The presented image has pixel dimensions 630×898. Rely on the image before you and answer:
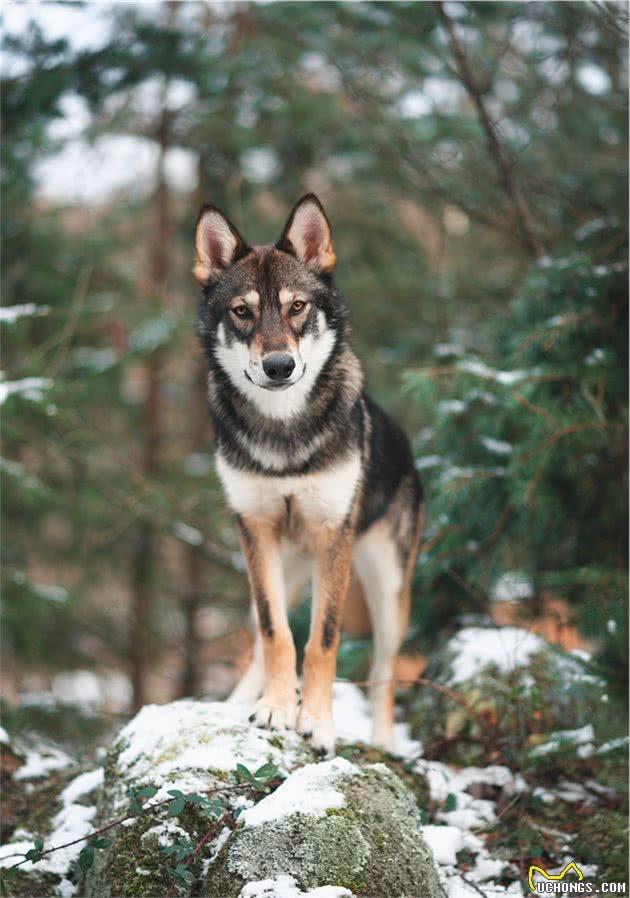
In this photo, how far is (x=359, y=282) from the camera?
32.2 ft

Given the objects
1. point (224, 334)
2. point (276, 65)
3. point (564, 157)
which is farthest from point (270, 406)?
point (276, 65)

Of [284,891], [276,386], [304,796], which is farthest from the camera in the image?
[276,386]

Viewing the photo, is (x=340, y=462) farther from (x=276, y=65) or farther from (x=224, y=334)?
(x=276, y=65)

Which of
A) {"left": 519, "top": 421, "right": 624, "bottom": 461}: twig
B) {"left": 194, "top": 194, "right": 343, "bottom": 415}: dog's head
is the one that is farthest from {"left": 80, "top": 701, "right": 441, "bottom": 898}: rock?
{"left": 519, "top": 421, "right": 624, "bottom": 461}: twig

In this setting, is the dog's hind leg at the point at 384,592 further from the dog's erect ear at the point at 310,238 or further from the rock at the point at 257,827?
the dog's erect ear at the point at 310,238

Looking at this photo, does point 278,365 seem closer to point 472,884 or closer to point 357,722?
point 472,884

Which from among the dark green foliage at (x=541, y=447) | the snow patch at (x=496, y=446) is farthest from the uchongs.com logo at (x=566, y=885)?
the snow patch at (x=496, y=446)

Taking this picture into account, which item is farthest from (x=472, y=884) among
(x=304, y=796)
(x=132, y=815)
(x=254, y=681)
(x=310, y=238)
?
(x=310, y=238)

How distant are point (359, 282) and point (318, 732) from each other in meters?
6.91

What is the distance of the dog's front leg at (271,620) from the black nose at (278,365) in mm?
786

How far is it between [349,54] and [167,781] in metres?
6.98

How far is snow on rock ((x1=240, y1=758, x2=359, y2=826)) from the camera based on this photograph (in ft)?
9.34

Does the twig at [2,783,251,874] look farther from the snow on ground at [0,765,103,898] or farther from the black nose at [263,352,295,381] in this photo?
the black nose at [263,352,295,381]

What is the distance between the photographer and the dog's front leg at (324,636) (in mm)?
3770
